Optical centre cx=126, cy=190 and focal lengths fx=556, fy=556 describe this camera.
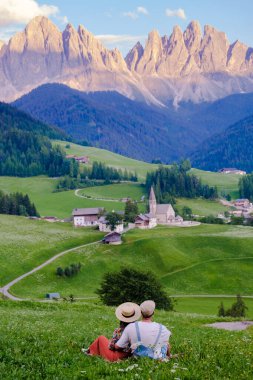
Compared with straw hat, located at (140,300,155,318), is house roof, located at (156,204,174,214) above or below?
below

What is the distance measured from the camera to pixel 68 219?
19262 centimetres

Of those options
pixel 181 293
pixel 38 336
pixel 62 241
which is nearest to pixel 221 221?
pixel 62 241

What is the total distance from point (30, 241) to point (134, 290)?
68.1 meters

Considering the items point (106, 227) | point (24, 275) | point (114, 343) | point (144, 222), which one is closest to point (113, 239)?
point (106, 227)

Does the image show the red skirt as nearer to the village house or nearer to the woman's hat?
the woman's hat

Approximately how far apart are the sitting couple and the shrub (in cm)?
5068

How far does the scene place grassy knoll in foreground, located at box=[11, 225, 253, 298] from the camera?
106375 mm

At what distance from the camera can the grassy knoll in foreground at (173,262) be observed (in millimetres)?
106375

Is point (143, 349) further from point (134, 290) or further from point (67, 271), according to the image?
point (67, 271)

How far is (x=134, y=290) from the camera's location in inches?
2741

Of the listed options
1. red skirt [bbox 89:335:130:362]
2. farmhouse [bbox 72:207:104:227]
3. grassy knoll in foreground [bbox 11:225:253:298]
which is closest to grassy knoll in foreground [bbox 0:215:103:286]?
grassy knoll in foreground [bbox 11:225:253:298]

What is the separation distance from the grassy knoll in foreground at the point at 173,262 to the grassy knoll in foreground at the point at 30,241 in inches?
193

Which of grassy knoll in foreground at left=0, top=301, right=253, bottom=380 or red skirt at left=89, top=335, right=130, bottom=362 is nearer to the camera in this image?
grassy knoll in foreground at left=0, top=301, right=253, bottom=380

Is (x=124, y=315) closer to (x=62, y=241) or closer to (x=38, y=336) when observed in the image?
(x=38, y=336)
